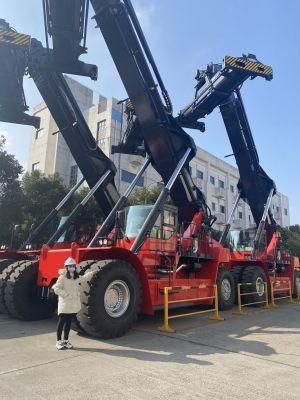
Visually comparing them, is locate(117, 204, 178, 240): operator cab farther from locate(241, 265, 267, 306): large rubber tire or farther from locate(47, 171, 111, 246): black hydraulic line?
locate(241, 265, 267, 306): large rubber tire

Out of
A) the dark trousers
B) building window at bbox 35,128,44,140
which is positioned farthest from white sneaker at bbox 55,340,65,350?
building window at bbox 35,128,44,140

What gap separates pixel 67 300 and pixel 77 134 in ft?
24.8

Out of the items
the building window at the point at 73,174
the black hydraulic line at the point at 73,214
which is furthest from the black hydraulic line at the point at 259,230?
the building window at the point at 73,174

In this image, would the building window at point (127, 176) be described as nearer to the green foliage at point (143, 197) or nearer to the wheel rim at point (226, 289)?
the green foliage at point (143, 197)

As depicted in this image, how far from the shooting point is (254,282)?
531 inches

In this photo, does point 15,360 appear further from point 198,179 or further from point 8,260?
point 198,179

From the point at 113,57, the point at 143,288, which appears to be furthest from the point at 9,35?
the point at 143,288

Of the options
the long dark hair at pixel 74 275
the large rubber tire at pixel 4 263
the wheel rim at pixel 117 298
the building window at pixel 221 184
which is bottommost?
the wheel rim at pixel 117 298

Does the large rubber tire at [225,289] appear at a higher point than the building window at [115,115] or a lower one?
lower

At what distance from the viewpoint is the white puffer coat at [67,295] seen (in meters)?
6.46

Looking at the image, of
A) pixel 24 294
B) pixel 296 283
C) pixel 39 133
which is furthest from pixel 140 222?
pixel 39 133

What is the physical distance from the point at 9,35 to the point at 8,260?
615cm

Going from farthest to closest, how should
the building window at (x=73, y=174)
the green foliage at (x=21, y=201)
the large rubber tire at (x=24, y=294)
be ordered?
the building window at (x=73, y=174), the green foliage at (x=21, y=201), the large rubber tire at (x=24, y=294)

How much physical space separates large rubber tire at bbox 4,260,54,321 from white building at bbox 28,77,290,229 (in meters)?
23.1
